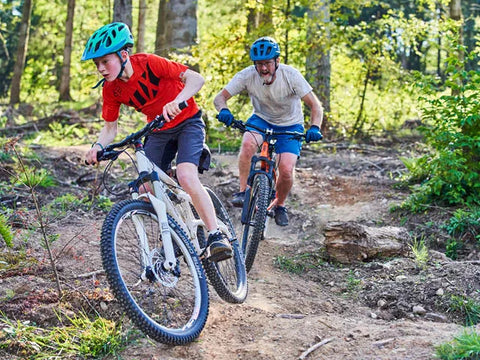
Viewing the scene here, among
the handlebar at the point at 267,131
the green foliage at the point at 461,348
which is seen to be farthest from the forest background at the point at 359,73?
the green foliage at the point at 461,348

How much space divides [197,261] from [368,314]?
1.92m

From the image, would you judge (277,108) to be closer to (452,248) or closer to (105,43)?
(452,248)

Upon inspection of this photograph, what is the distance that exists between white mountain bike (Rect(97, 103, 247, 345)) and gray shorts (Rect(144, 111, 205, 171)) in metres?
0.29

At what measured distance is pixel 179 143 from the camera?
5.11 m

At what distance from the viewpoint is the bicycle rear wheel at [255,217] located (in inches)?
253

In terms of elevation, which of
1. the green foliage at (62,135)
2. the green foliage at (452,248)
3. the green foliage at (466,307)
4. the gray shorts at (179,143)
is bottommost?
the green foliage at (466,307)

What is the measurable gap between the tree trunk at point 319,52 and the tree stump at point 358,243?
6.30 metres

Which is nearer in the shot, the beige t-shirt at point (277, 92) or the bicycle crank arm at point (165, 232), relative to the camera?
the bicycle crank arm at point (165, 232)

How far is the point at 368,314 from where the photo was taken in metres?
5.61

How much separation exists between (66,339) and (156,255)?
2.74 feet

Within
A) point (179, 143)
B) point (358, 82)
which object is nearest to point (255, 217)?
point (179, 143)

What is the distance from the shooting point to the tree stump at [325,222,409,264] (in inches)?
275

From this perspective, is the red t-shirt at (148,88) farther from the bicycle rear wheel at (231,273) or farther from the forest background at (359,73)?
the forest background at (359,73)

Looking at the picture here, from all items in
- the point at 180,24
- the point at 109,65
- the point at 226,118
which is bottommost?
the point at 226,118
